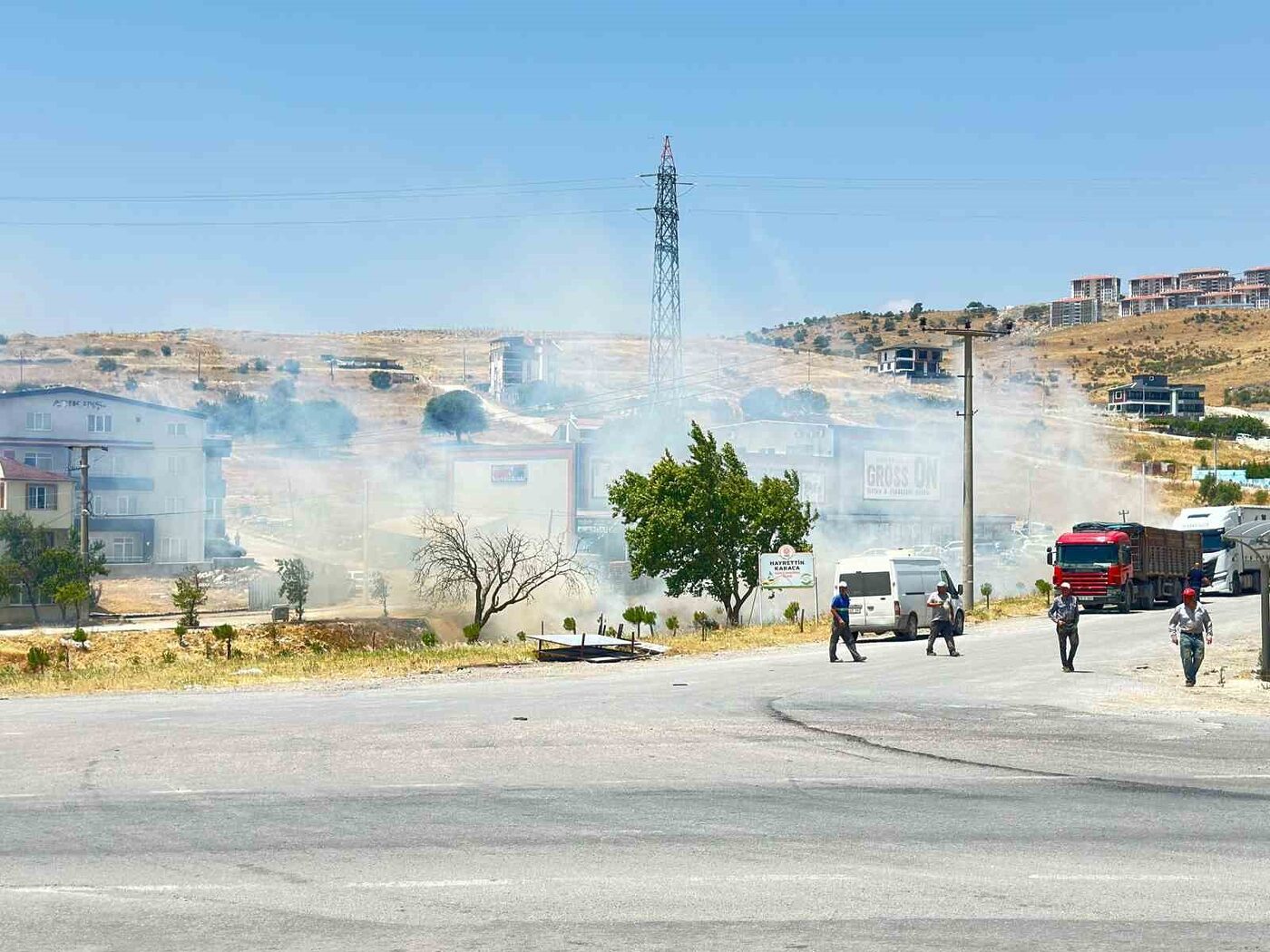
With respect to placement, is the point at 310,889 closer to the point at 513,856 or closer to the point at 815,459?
the point at 513,856

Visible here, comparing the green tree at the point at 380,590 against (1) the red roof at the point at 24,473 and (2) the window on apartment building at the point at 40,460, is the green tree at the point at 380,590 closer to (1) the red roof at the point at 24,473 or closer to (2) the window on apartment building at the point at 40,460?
(1) the red roof at the point at 24,473

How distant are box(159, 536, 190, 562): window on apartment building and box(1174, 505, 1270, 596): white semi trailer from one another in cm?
6397

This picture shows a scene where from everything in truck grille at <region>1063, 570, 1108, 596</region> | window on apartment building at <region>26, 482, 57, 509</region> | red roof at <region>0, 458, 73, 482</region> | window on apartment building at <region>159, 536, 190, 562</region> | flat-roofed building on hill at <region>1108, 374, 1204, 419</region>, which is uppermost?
flat-roofed building on hill at <region>1108, 374, 1204, 419</region>

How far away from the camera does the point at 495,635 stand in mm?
70938

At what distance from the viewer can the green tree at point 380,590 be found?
7899 cm

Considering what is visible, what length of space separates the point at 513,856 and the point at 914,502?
10008 cm

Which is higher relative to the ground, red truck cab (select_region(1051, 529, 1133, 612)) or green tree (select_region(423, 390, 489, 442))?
green tree (select_region(423, 390, 489, 442))

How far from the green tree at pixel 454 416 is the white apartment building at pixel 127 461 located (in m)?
53.7

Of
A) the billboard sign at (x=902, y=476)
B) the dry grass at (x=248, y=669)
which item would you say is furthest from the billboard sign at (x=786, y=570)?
the billboard sign at (x=902, y=476)

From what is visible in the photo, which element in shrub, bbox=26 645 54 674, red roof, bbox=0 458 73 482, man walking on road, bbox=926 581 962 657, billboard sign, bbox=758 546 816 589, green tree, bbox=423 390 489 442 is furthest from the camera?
green tree, bbox=423 390 489 442

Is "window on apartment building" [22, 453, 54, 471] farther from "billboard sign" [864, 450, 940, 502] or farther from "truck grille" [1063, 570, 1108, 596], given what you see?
"truck grille" [1063, 570, 1108, 596]

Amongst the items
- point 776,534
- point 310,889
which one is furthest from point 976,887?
point 776,534

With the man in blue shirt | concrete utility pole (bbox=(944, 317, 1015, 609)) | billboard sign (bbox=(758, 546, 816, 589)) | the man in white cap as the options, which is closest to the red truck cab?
concrete utility pole (bbox=(944, 317, 1015, 609))

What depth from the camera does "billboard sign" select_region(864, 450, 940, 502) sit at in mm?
107500
